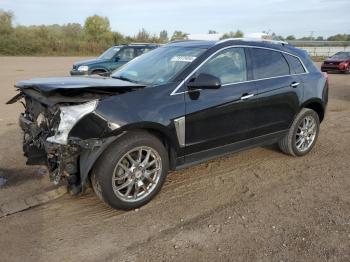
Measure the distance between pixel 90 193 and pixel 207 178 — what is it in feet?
5.03

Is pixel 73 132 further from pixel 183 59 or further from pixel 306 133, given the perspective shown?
pixel 306 133

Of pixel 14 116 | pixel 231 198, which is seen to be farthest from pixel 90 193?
pixel 14 116

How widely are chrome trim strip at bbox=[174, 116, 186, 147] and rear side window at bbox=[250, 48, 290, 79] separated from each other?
4.53ft

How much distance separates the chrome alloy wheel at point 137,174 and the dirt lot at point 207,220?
8.4 inches

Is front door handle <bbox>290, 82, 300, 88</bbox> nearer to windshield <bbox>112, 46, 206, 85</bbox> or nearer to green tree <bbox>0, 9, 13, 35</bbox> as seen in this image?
windshield <bbox>112, 46, 206, 85</bbox>

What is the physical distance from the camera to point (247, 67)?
193 inches

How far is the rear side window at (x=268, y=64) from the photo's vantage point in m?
5.02

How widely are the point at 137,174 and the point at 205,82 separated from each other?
1264 millimetres

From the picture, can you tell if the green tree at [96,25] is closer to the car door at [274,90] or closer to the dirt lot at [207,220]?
the car door at [274,90]

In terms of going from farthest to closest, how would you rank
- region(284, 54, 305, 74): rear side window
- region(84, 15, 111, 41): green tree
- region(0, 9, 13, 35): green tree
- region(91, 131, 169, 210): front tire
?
1. region(84, 15, 111, 41): green tree
2. region(0, 9, 13, 35): green tree
3. region(284, 54, 305, 74): rear side window
4. region(91, 131, 169, 210): front tire

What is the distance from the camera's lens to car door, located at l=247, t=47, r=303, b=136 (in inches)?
197

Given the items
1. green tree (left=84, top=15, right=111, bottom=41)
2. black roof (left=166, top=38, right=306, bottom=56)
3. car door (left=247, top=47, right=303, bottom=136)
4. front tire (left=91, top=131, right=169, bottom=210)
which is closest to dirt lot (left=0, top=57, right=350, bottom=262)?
front tire (left=91, top=131, right=169, bottom=210)

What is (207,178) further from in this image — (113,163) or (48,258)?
(48,258)

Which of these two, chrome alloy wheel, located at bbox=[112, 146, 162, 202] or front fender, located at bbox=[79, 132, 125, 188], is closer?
front fender, located at bbox=[79, 132, 125, 188]
